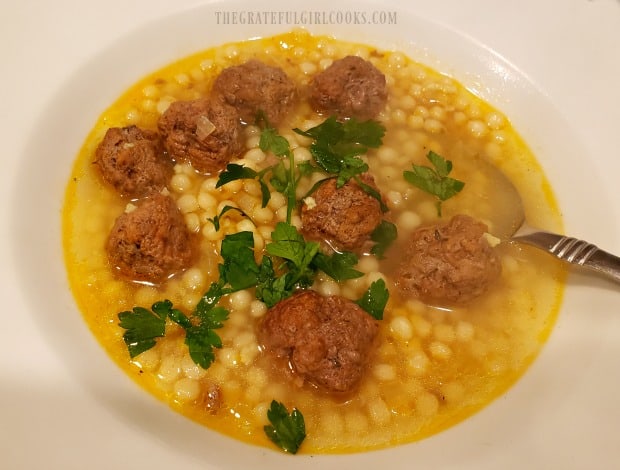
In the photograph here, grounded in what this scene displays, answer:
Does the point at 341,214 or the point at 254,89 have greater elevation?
the point at 254,89

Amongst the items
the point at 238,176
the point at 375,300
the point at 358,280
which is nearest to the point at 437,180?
the point at 358,280

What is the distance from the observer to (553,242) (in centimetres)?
355

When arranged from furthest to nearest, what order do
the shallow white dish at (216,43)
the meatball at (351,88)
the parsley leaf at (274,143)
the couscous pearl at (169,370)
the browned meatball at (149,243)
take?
the meatball at (351,88) < the parsley leaf at (274,143) < the browned meatball at (149,243) < the couscous pearl at (169,370) < the shallow white dish at (216,43)

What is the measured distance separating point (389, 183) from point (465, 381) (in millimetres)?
1464

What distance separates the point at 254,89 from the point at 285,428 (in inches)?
89.2

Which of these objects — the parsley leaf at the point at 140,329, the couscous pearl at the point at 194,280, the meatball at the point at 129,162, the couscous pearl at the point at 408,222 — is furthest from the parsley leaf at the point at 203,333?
the couscous pearl at the point at 408,222

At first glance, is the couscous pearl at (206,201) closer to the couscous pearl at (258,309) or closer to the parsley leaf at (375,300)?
the couscous pearl at (258,309)

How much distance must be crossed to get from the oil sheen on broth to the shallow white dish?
99 mm

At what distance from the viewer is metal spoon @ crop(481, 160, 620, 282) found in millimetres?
3316

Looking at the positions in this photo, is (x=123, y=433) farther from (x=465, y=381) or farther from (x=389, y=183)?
(x=389, y=183)

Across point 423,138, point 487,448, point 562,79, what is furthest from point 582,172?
point 487,448

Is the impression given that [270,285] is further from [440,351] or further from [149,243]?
[440,351]

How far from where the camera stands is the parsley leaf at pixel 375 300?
3.32 m

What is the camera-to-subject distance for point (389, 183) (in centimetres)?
399
